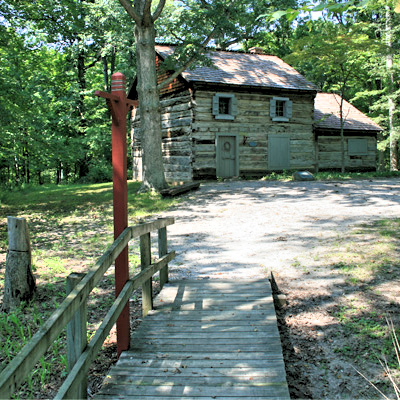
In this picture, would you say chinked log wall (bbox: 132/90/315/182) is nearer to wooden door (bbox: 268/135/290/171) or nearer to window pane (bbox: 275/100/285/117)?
wooden door (bbox: 268/135/290/171)

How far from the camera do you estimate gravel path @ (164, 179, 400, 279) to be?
7602mm

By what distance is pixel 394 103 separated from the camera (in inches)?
1024

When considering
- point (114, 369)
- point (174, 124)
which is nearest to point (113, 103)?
point (114, 369)

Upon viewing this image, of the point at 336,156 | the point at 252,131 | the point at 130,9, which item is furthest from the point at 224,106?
the point at 336,156

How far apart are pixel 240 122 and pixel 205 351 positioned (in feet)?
61.3

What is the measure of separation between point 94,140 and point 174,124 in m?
8.91

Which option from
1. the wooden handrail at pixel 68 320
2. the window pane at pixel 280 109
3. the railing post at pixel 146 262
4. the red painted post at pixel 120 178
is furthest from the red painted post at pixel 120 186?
the window pane at pixel 280 109

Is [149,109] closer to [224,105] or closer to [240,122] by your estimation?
[224,105]

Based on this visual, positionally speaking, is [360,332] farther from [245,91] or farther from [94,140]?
[94,140]

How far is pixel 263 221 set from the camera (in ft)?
36.3

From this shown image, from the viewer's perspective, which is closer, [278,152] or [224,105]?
[224,105]

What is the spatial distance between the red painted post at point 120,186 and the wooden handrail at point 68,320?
0.52 ft

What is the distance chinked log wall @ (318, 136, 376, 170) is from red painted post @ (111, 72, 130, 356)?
22.4 meters

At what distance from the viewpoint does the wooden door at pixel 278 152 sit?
22.5 meters
